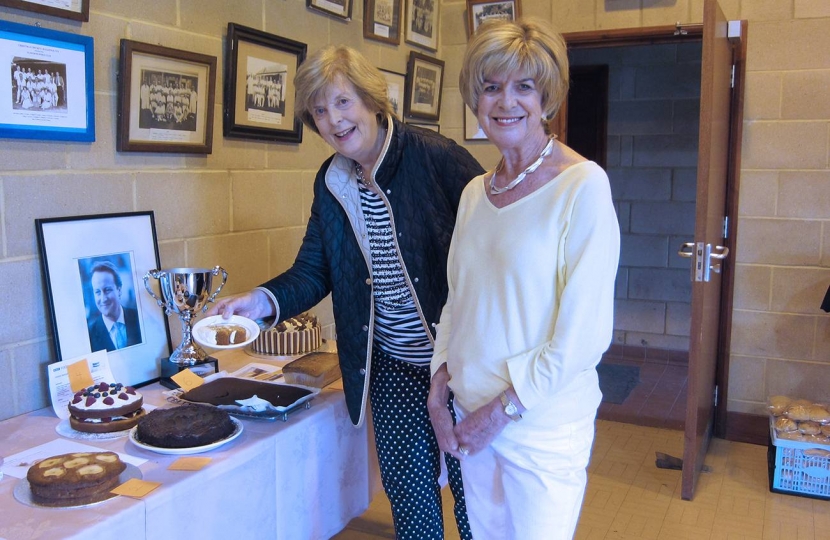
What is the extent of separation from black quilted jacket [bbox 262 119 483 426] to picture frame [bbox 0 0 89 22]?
687mm

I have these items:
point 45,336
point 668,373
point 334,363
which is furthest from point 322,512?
point 668,373

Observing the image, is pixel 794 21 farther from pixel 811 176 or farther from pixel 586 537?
pixel 586 537

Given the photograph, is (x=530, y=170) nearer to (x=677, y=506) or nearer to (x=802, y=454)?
(x=677, y=506)

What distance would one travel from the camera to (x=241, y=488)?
1.59 meters

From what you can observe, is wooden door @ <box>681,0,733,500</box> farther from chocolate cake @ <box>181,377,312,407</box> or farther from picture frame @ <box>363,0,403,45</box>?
chocolate cake @ <box>181,377,312,407</box>

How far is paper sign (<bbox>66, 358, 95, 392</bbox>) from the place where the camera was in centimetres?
181

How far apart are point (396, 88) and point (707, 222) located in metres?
1.45

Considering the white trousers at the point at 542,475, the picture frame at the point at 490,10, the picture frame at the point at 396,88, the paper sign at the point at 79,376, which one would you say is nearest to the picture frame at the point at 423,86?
the picture frame at the point at 396,88

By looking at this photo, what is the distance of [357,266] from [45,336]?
0.78 meters

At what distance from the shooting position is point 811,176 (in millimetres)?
3219

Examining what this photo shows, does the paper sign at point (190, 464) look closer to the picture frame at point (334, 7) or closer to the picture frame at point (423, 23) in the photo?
the picture frame at point (334, 7)

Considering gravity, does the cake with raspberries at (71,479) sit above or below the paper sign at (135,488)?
above

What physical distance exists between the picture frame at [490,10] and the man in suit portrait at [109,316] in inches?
92.3

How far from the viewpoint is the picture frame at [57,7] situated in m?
1.67
